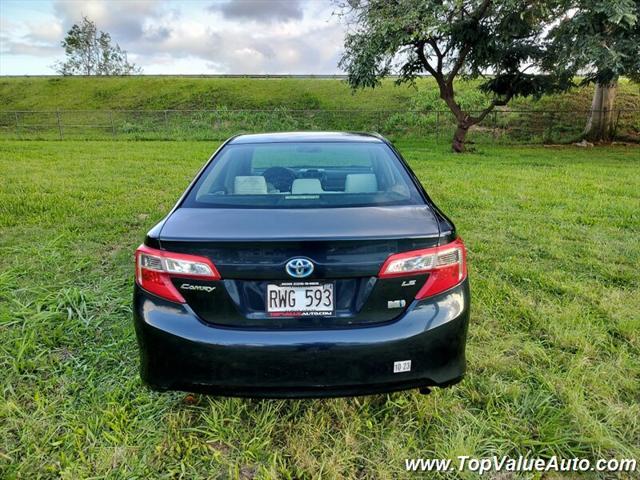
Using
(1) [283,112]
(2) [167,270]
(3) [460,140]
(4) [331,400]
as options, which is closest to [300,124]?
(1) [283,112]

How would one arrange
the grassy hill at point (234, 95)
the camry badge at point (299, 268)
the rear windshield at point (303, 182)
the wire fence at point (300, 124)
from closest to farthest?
the camry badge at point (299, 268), the rear windshield at point (303, 182), the wire fence at point (300, 124), the grassy hill at point (234, 95)

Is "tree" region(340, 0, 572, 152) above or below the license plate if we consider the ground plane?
above

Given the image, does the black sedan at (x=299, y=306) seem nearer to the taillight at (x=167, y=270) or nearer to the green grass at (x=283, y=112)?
the taillight at (x=167, y=270)

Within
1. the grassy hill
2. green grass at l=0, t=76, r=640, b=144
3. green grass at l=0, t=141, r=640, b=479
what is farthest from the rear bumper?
the grassy hill

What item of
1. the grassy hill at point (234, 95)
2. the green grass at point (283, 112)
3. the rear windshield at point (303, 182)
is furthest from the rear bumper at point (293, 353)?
the grassy hill at point (234, 95)

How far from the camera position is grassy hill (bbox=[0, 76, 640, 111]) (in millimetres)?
24000

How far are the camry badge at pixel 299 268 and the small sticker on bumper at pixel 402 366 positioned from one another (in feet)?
1.76

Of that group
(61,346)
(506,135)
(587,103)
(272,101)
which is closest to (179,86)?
(272,101)

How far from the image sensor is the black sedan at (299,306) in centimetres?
181

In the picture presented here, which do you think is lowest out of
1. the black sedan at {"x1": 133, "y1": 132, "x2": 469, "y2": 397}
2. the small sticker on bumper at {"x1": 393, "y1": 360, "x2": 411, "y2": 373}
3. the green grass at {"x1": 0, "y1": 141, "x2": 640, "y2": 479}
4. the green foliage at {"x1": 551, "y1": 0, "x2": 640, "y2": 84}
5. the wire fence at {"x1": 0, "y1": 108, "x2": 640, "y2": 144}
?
the green grass at {"x1": 0, "y1": 141, "x2": 640, "y2": 479}

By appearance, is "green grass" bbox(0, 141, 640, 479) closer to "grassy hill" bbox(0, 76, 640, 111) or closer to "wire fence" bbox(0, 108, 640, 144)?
"wire fence" bbox(0, 108, 640, 144)

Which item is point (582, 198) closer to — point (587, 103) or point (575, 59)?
A: point (575, 59)

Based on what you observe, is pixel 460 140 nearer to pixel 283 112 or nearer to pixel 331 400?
pixel 283 112

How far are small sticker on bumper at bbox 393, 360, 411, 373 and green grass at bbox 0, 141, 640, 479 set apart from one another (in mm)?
463
